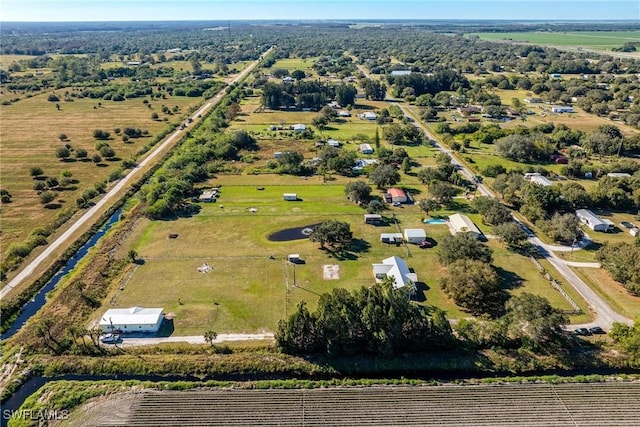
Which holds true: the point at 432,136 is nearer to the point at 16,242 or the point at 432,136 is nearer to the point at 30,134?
the point at 16,242

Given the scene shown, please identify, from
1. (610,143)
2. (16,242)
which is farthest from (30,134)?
(610,143)

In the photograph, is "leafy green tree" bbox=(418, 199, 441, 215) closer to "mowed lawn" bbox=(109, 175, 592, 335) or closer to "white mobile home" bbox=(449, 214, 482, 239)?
"mowed lawn" bbox=(109, 175, 592, 335)

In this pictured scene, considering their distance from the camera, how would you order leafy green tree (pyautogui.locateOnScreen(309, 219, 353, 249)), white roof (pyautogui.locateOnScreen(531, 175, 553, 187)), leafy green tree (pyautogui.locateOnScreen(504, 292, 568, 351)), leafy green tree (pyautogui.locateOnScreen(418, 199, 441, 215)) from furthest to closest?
white roof (pyautogui.locateOnScreen(531, 175, 553, 187)) < leafy green tree (pyautogui.locateOnScreen(418, 199, 441, 215)) < leafy green tree (pyautogui.locateOnScreen(309, 219, 353, 249)) < leafy green tree (pyautogui.locateOnScreen(504, 292, 568, 351))

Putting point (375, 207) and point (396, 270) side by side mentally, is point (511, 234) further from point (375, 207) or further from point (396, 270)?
point (375, 207)

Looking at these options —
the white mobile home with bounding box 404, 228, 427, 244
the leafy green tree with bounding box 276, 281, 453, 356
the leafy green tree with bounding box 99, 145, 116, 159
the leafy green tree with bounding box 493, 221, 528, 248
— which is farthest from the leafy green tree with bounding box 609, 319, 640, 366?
the leafy green tree with bounding box 99, 145, 116, 159

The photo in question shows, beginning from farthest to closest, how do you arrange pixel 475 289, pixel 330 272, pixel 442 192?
pixel 442 192
pixel 330 272
pixel 475 289

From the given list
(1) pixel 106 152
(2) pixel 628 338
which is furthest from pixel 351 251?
(1) pixel 106 152

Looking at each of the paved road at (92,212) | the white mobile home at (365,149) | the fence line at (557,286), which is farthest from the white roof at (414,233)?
the paved road at (92,212)
